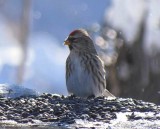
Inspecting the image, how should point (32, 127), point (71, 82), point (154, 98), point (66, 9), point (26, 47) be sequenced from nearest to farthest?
1. point (32, 127)
2. point (71, 82)
3. point (26, 47)
4. point (154, 98)
5. point (66, 9)

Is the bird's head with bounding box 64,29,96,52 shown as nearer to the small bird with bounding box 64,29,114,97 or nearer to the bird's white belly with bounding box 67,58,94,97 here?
the small bird with bounding box 64,29,114,97

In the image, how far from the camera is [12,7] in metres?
8.88

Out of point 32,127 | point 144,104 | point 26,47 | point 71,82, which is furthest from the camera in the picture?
point 26,47

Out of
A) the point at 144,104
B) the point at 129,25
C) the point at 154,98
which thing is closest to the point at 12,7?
the point at 129,25

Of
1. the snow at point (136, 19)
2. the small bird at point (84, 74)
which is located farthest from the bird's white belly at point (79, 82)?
the snow at point (136, 19)

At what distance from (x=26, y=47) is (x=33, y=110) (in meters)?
2.37

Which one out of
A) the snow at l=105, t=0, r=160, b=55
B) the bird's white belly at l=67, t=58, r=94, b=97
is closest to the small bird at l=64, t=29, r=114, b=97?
the bird's white belly at l=67, t=58, r=94, b=97

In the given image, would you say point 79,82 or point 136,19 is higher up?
point 136,19

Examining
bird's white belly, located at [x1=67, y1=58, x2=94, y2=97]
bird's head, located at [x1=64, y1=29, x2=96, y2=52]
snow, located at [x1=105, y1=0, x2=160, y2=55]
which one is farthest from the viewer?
snow, located at [x1=105, y1=0, x2=160, y2=55]

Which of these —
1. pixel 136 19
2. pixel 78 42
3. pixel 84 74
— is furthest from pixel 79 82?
pixel 136 19

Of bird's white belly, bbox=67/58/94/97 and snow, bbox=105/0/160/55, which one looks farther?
snow, bbox=105/0/160/55

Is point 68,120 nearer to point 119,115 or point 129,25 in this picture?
point 119,115

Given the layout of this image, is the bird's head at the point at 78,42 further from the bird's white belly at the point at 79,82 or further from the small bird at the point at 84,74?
the bird's white belly at the point at 79,82

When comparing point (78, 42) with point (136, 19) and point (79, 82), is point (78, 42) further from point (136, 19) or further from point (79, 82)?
point (136, 19)
